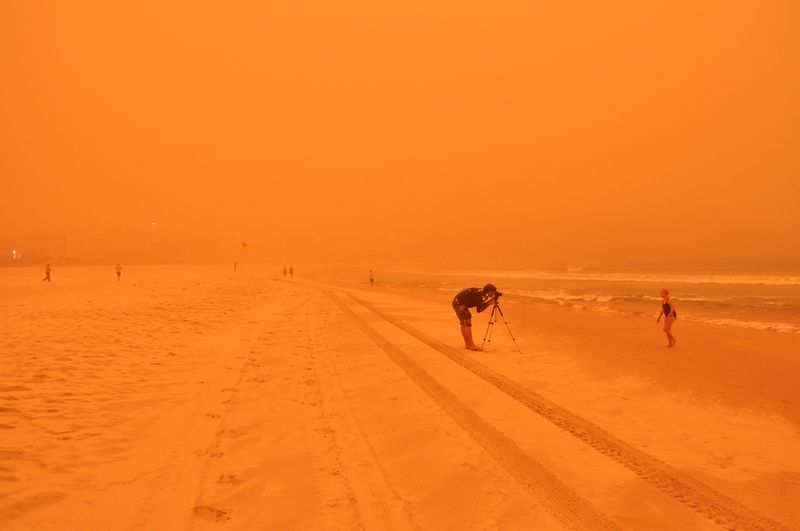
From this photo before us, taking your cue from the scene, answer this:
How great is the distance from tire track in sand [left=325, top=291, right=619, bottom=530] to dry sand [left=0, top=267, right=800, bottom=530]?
0.11ft

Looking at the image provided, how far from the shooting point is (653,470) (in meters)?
5.54

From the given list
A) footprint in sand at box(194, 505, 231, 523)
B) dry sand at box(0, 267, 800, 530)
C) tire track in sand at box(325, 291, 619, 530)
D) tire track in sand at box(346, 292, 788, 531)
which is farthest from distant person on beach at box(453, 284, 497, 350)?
footprint in sand at box(194, 505, 231, 523)

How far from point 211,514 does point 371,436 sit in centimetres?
242

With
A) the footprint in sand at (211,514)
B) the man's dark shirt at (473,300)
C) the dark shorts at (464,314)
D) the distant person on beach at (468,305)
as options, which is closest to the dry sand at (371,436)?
the footprint in sand at (211,514)

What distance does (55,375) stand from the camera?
7.66 metres

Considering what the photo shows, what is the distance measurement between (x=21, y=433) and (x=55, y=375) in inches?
97.1

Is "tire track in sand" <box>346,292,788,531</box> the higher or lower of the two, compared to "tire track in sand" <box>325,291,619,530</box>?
lower

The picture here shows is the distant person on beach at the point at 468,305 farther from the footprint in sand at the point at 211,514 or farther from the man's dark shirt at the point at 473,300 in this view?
the footprint in sand at the point at 211,514

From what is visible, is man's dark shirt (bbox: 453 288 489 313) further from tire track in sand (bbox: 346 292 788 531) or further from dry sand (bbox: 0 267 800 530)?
tire track in sand (bbox: 346 292 788 531)

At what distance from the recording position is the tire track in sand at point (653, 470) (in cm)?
455

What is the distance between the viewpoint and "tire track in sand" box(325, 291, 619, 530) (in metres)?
4.41

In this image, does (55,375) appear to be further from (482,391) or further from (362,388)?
(482,391)

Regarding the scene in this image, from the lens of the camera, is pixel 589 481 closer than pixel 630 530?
No

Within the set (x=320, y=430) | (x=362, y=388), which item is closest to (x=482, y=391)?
(x=362, y=388)
